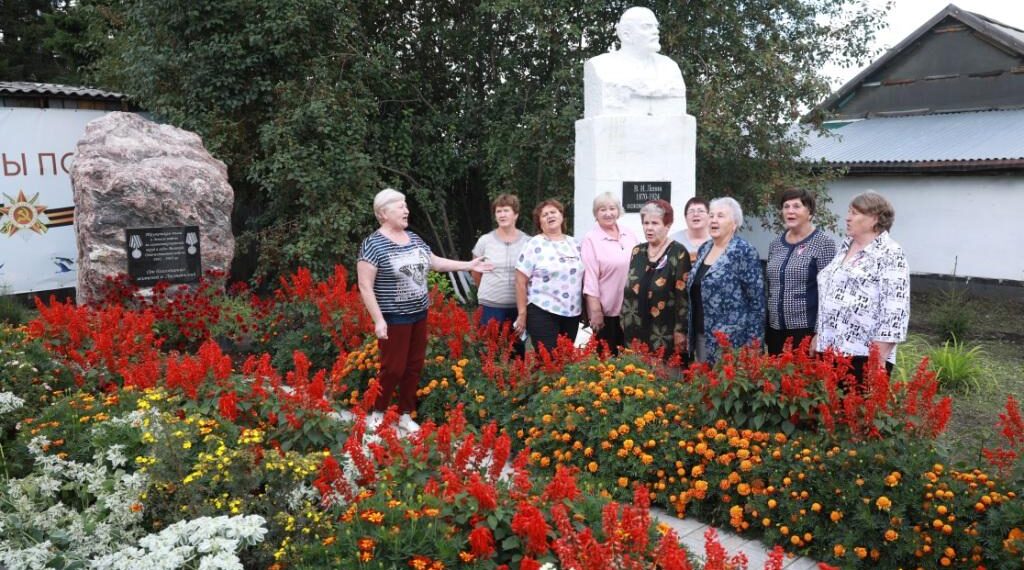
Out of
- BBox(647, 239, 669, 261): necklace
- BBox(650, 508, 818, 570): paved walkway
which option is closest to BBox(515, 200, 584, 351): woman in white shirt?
BBox(647, 239, 669, 261): necklace

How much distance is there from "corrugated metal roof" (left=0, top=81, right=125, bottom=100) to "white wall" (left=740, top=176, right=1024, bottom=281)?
9.23 meters

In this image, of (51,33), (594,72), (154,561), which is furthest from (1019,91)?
(51,33)

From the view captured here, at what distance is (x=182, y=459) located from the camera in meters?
3.40

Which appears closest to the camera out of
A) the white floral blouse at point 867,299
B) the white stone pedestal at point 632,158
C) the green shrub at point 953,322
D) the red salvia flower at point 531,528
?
the red salvia flower at point 531,528

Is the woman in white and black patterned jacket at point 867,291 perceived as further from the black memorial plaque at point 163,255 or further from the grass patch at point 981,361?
the black memorial plaque at point 163,255

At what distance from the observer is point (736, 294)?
15.1ft

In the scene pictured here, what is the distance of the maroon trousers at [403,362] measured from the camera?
4914mm

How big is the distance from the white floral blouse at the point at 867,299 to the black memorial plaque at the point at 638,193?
112 inches

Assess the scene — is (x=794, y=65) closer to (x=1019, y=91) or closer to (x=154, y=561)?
(x=1019, y=91)

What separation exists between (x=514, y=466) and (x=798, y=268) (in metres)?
2.39

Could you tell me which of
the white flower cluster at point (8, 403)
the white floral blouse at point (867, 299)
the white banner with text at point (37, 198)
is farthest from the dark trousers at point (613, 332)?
the white banner with text at point (37, 198)

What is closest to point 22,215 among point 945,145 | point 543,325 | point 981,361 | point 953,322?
point 543,325

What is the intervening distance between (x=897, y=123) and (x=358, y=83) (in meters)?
10.6

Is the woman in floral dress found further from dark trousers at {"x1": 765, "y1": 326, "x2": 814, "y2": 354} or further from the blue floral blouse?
dark trousers at {"x1": 765, "y1": 326, "x2": 814, "y2": 354}
